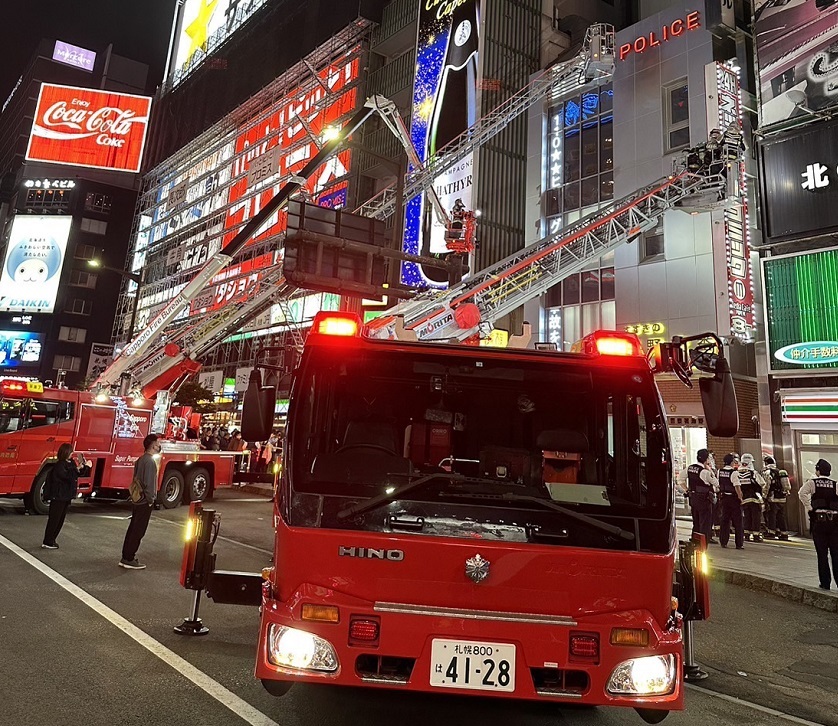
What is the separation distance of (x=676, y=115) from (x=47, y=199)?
5840 cm

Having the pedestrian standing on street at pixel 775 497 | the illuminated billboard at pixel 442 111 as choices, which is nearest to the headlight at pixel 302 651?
the pedestrian standing on street at pixel 775 497

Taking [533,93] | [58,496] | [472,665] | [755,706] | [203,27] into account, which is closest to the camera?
[472,665]

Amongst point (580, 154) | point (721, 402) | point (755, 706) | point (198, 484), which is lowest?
point (755, 706)

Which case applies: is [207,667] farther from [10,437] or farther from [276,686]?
[10,437]

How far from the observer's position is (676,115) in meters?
20.4

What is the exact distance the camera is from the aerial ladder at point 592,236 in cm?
1661

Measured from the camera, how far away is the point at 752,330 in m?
17.1

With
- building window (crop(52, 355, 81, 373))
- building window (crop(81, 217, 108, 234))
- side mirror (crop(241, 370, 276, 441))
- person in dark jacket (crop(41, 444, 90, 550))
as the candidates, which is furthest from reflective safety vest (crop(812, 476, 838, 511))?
building window (crop(81, 217, 108, 234))

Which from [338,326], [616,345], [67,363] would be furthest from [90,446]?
[67,363]

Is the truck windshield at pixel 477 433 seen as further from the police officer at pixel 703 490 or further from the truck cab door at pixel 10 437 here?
the truck cab door at pixel 10 437

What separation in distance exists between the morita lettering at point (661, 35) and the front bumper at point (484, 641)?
74.7 ft

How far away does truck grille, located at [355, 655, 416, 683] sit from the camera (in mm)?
3051

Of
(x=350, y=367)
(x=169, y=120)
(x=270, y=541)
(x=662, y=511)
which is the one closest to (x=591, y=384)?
(x=662, y=511)

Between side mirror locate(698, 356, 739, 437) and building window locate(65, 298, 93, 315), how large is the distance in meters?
63.3
